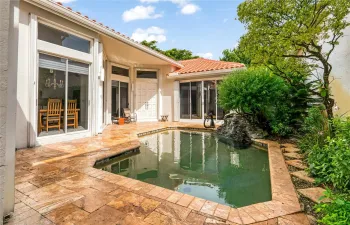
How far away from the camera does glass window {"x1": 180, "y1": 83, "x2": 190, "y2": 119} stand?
11243 mm

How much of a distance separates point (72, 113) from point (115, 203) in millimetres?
4585

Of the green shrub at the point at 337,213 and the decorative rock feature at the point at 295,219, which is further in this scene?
the decorative rock feature at the point at 295,219

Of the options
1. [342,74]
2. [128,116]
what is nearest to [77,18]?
[128,116]

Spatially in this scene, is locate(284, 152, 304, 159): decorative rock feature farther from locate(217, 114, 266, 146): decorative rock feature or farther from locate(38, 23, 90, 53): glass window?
locate(38, 23, 90, 53): glass window

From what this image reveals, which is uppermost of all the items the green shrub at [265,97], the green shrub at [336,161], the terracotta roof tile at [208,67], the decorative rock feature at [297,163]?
the terracotta roof tile at [208,67]

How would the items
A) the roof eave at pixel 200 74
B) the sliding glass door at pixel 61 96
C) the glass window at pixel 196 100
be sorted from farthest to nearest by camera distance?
the glass window at pixel 196 100 → the roof eave at pixel 200 74 → the sliding glass door at pixel 61 96

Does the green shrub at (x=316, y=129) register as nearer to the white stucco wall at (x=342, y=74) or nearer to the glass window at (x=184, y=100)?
the white stucco wall at (x=342, y=74)

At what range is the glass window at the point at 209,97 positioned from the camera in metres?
10.4

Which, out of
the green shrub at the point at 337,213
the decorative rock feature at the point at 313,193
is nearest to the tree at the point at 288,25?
the decorative rock feature at the point at 313,193

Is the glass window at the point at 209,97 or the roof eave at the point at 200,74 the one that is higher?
the roof eave at the point at 200,74

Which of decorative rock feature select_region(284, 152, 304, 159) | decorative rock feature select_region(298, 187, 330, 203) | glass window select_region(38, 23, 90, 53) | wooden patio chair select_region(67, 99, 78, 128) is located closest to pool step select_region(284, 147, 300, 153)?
decorative rock feature select_region(284, 152, 304, 159)

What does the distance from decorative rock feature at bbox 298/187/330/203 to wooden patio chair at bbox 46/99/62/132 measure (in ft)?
20.3

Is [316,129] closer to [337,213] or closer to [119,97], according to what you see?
[337,213]

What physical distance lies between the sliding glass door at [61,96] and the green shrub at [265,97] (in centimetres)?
542
